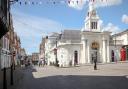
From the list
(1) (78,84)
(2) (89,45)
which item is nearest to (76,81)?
(1) (78,84)

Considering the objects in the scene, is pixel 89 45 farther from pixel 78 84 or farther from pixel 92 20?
pixel 78 84

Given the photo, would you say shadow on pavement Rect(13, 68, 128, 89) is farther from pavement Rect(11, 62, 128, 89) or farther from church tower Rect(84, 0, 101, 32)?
church tower Rect(84, 0, 101, 32)

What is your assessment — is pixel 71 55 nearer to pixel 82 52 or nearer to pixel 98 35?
pixel 82 52

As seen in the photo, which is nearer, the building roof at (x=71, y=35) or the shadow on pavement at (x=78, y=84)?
the shadow on pavement at (x=78, y=84)

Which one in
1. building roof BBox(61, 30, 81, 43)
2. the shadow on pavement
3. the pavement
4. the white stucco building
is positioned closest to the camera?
the shadow on pavement

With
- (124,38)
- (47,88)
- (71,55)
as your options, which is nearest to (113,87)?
(47,88)

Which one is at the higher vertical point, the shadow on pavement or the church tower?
the church tower

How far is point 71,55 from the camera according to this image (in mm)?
112938

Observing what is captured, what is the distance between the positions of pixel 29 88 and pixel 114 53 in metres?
95.8

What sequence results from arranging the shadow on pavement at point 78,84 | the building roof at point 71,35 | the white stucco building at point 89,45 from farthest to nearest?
the building roof at point 71,35, the white stucco building at point 89,45, the shadow on pavement at point 78,84

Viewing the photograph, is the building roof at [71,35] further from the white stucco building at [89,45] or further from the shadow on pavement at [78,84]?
the shadow on pavement at [78,84]

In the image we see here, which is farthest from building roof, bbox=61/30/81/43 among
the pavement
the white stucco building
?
the pavement

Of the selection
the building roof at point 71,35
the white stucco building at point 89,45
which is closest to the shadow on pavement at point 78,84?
the white stucco building at point 89,45

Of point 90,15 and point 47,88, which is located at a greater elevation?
point 90,15
